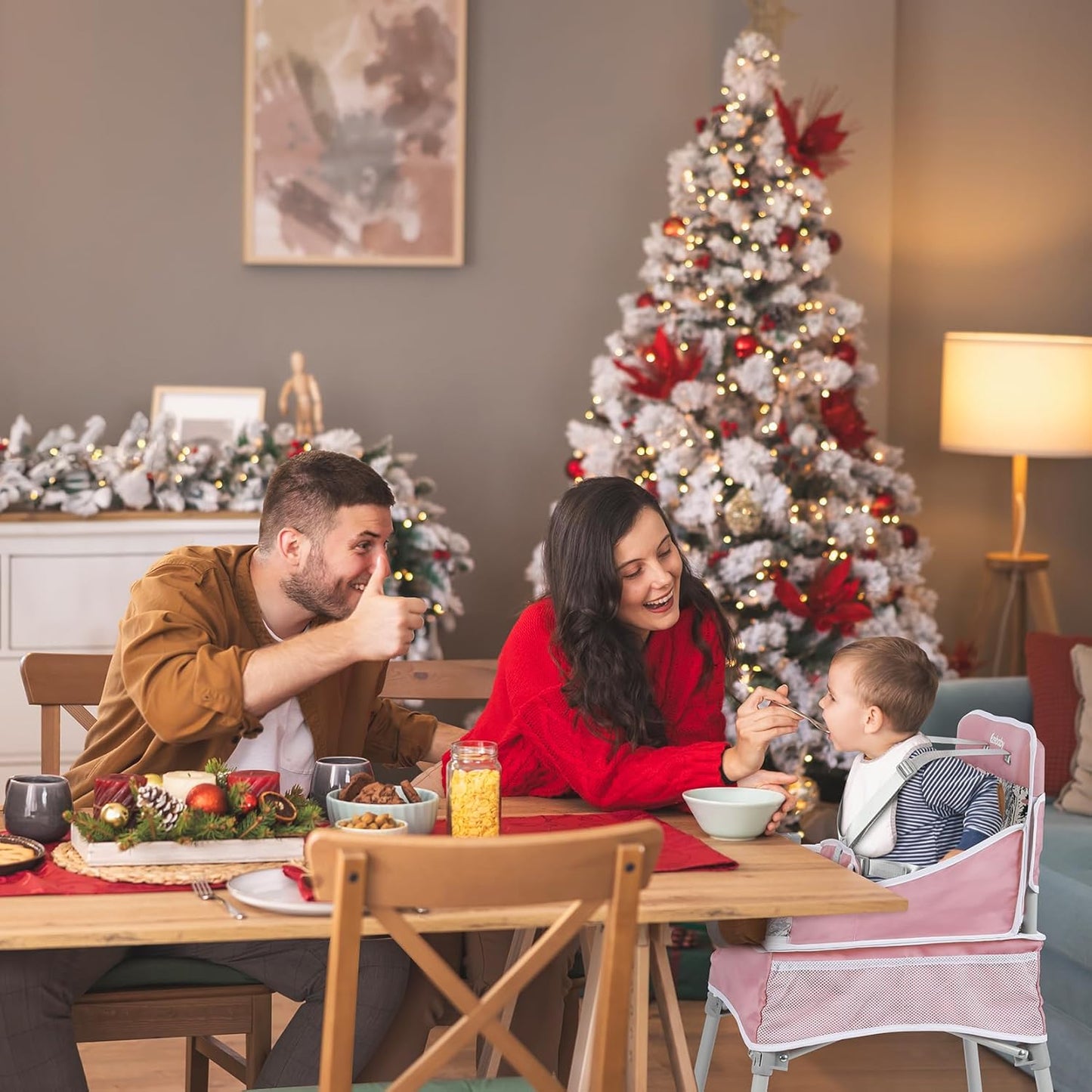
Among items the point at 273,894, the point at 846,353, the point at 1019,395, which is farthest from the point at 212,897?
the point at 1019,395

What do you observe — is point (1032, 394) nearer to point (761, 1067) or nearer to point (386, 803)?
point (761, 1067)

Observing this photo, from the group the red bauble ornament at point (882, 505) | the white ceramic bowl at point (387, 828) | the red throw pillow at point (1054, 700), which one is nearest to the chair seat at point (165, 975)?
the white ceramic bowl at point (387, 828)

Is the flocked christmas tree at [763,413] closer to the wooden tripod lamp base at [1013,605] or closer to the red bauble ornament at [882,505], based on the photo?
the red bauble ornament at [882,505]

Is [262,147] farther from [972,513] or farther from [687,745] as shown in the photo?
[687,745]

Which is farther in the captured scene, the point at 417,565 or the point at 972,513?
the point at 972,513

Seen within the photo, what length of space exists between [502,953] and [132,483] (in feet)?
6.86

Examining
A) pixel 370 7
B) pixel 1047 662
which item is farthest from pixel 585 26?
pixel 1047 662

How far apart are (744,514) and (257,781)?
83.4 inches

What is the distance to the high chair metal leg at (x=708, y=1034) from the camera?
7.08ft

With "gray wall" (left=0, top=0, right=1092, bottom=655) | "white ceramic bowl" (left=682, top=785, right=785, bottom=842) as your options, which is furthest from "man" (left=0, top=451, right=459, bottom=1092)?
"gray wall" (left=0, top=0, right=1092, bottom=655)

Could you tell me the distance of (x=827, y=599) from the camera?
149 inches

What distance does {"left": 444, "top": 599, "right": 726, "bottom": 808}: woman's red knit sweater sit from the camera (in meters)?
2.05

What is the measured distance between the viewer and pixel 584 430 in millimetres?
4031

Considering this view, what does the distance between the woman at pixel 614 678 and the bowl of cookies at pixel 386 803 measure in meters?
0.32
